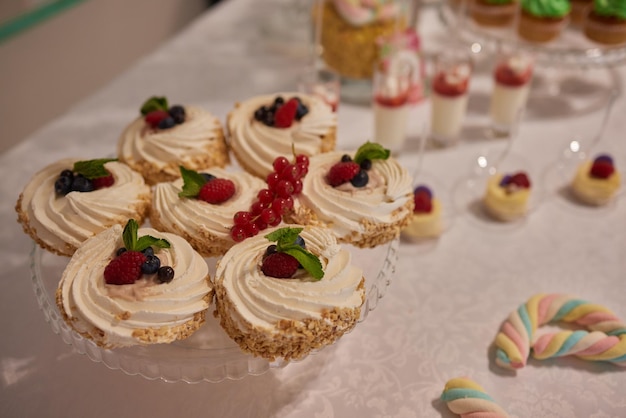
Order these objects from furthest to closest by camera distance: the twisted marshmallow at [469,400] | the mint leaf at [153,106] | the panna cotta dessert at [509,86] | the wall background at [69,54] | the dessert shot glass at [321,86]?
the wall background at [69,54]
the panna cotta dessert at [509,86]
the dessert shot glass at [321,86]
the mint leaf at [153,106]
the twisted marshmallow at [469,400]

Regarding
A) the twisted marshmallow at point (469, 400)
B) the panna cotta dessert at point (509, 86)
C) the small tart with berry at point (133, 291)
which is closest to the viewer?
the small tart with berry at point (133, 291)

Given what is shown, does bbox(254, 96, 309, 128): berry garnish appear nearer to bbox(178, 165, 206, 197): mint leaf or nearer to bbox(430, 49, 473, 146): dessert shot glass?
bbox(178, 165, 206, 197): mint leaf

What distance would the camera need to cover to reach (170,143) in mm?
1675

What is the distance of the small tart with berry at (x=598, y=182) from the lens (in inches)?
80.7

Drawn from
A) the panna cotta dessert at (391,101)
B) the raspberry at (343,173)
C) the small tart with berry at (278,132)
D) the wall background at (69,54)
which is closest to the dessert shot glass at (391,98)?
the panna cotta dessert at (391,101)

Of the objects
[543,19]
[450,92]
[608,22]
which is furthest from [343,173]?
[608,22]

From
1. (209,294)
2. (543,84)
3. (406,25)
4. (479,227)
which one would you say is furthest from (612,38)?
(209,294)

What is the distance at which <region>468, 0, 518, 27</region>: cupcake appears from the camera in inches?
100

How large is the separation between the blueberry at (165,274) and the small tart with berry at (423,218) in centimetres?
86

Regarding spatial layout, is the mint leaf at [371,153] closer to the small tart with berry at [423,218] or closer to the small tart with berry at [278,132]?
the small tart with berry at [278,132]

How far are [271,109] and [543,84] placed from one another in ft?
4.78

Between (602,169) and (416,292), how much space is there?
0.78 metres

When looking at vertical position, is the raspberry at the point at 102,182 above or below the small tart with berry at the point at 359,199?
below

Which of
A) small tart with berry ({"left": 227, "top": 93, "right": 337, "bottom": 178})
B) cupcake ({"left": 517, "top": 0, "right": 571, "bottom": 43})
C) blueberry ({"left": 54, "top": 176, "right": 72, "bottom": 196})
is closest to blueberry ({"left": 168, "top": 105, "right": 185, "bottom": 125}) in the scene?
small tart with berry ({"left": 227, "top": 93, "right": 337, "bottom": 178})
